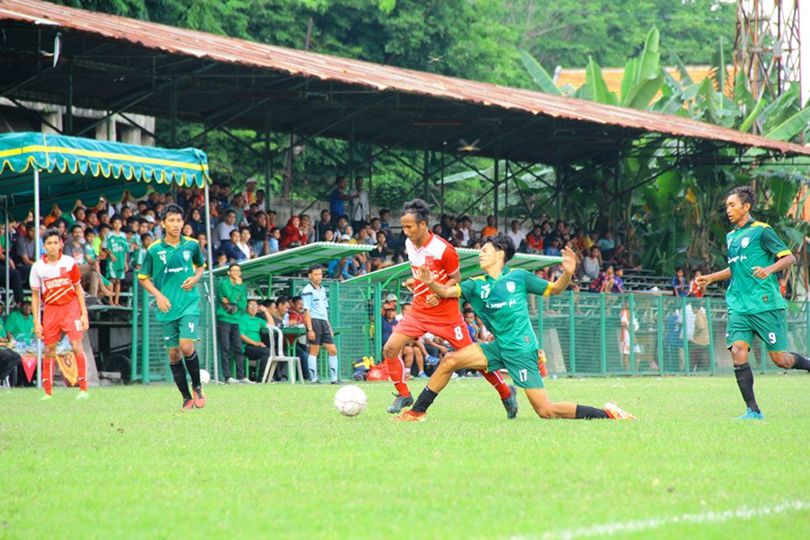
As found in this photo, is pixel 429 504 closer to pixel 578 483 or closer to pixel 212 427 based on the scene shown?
pixel 578 483

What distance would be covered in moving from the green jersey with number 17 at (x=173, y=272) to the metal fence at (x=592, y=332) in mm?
7507

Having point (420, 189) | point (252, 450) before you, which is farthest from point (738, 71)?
point (252, 450)

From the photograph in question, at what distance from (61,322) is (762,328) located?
875 cm

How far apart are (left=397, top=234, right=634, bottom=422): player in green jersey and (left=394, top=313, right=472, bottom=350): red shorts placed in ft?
2.41

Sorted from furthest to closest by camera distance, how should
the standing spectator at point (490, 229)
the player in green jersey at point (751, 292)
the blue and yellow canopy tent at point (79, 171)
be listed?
1. the standing spectator at point (490, 229)
2. the blue and yellow canopy tent at point (79, 171)
3. the player in green jersey at point (751, 292)

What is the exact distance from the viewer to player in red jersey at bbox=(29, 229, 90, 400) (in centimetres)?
1669

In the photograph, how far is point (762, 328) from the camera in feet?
41.2

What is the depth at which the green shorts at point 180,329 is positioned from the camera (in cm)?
1437

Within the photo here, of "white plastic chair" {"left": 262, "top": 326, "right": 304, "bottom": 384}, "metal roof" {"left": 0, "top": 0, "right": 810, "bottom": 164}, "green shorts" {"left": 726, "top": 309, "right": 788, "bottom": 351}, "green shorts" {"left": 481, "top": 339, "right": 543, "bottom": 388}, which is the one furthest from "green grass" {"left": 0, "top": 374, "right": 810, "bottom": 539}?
"metal roof" {"left": 0, "top": 0, "right": 810, "bottom": 164}

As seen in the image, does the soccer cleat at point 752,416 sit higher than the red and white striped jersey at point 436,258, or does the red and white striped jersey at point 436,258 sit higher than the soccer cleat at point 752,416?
the red and white striped jersey at point 436,258

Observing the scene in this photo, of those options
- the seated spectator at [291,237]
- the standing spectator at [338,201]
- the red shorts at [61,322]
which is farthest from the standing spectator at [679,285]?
the red shorts at [61,322]

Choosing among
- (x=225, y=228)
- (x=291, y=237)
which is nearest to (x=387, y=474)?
(x=225, y=228)

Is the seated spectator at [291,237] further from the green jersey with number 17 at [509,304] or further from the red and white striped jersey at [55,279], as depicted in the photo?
the green jersey with number 17 at [509,304]

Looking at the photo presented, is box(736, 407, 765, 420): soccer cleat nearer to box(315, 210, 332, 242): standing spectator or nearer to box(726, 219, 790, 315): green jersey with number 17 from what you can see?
box(726, 219, 790, 315): green jersey with number 17
